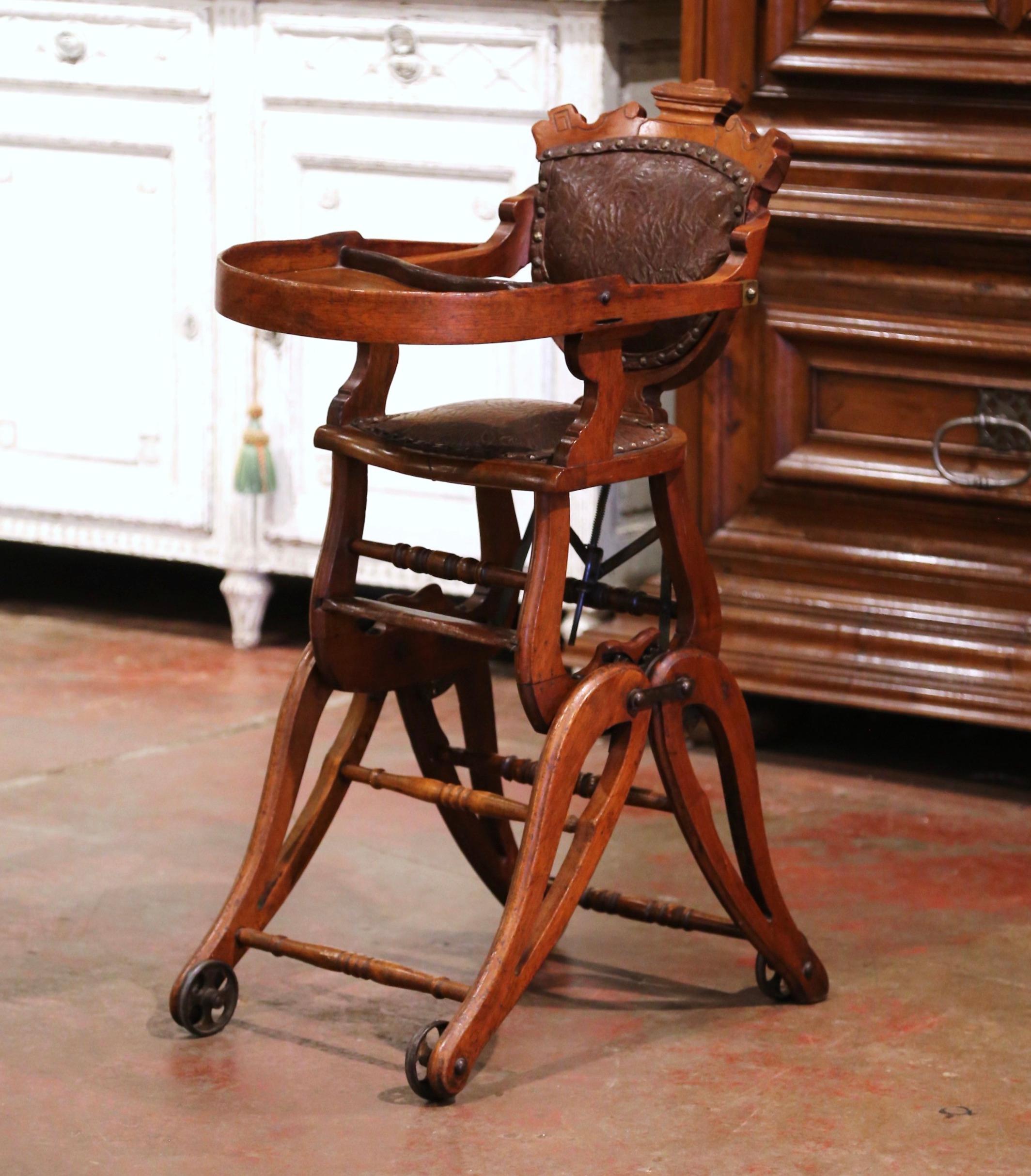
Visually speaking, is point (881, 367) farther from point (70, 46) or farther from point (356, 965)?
point (70, 46)

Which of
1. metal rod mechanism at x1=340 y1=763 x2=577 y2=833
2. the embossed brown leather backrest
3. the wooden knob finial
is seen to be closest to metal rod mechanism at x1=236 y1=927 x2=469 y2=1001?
metal rod mechanism at x1=340 y1=763 x2=577 y2=833

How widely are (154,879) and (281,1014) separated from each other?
0.45 metres

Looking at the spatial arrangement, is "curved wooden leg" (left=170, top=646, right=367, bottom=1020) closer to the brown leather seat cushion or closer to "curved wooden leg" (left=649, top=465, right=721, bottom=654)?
the brown leather seat cushion

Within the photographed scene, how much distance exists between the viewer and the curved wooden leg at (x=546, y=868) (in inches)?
73.5

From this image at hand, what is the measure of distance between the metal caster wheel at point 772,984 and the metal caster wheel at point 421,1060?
440 millimetres

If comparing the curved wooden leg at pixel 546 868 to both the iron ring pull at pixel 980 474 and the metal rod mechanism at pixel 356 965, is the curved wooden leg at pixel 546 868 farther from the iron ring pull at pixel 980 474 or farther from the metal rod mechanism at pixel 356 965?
the iron ring pull at pixel 980 474

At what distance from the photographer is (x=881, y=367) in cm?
291

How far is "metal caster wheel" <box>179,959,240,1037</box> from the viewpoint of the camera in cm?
204

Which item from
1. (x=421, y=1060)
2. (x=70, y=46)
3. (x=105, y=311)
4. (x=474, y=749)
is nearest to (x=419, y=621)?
(x=474, y=749)

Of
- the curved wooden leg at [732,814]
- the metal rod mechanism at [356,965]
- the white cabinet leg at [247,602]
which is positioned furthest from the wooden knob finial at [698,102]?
the white cabinet leg at [247,602]

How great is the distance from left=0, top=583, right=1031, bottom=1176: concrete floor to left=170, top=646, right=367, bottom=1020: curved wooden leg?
11cm

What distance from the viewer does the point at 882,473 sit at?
292 centimetres

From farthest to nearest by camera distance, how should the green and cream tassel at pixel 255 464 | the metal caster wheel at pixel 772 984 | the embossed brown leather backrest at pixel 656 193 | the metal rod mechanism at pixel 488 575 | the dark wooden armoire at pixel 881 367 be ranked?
the green and cream tassel at pixel 255 464 < the dark wooden armoire at pixel 881 367 < the metal caster wheel at pixel 772 984 < the embossed brown leather backrest at pixel 656 193 < the metal rod mechanism at pixel 488 575

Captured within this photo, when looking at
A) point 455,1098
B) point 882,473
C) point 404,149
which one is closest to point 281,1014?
point 455,1098
